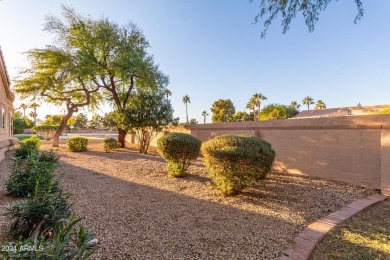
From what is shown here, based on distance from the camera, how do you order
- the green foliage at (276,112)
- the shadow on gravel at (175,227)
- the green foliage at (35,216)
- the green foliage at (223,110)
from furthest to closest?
the green foliage at (223,110) → the green foliage at (276,112) → the shadow on gravel at (175,227) → the green foliage at (35,216)

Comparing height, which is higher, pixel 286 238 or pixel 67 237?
pixel 67 237

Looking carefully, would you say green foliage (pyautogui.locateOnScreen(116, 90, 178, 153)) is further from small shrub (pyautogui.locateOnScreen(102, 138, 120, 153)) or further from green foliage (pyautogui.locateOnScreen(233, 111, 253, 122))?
green foliage (pyautogui.locateOnScreen(233, 111, 253, 122))

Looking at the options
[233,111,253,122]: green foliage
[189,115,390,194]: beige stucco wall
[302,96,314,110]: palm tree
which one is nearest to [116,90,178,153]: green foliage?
[189,115,390,194]: beige stucco wall

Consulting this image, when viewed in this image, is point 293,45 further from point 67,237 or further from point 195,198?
point 67,237

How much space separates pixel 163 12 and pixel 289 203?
33.2ft

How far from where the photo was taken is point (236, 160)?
4.79m

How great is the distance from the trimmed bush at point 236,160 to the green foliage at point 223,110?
41.6 meters

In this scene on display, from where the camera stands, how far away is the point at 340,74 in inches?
503

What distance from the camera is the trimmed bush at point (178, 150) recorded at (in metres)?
7.04

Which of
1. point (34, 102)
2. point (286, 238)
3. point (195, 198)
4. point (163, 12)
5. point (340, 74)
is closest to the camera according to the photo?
point (286, 238)

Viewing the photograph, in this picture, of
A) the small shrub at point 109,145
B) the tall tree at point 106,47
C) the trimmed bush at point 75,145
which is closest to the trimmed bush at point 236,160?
the small shrub at point 109,145

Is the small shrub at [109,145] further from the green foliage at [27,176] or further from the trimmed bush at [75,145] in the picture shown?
the green foliage at [27,176]

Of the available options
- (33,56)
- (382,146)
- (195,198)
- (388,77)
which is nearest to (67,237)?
(195,198)

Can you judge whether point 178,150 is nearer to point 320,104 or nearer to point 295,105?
point 320,104
